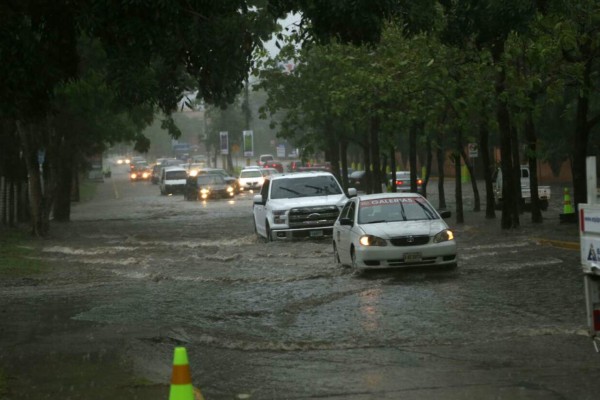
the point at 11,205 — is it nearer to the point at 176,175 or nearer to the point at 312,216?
A: the point at 312,216

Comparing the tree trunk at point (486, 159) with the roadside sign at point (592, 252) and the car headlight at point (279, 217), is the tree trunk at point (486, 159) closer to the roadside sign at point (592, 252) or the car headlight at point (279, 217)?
the car headlight at point (279, 217)

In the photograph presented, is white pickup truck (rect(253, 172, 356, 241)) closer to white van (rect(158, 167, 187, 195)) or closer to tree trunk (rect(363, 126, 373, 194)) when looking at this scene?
tree trunk (rect(363, 126, 373, 194))

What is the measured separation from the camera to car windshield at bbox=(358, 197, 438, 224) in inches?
789

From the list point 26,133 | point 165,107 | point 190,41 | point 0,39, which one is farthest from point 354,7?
point 26,133

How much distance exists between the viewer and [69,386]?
959 centimetres

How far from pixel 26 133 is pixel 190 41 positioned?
64.1 feet

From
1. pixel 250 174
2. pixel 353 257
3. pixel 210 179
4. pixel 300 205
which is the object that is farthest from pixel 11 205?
pixel 250 174

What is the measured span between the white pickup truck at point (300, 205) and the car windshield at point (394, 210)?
7.48 metres

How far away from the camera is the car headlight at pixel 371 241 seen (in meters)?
18.9

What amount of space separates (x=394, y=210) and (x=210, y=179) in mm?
43740

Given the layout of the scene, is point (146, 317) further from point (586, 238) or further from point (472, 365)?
point (586, 238)

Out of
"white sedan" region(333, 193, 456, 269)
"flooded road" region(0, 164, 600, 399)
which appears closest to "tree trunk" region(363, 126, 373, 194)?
"flooded road" region(0, 164, 600, 399)

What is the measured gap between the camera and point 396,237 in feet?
61.8

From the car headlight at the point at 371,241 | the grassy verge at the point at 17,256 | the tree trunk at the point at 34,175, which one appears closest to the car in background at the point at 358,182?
the grassy verge at the point at 17,256
